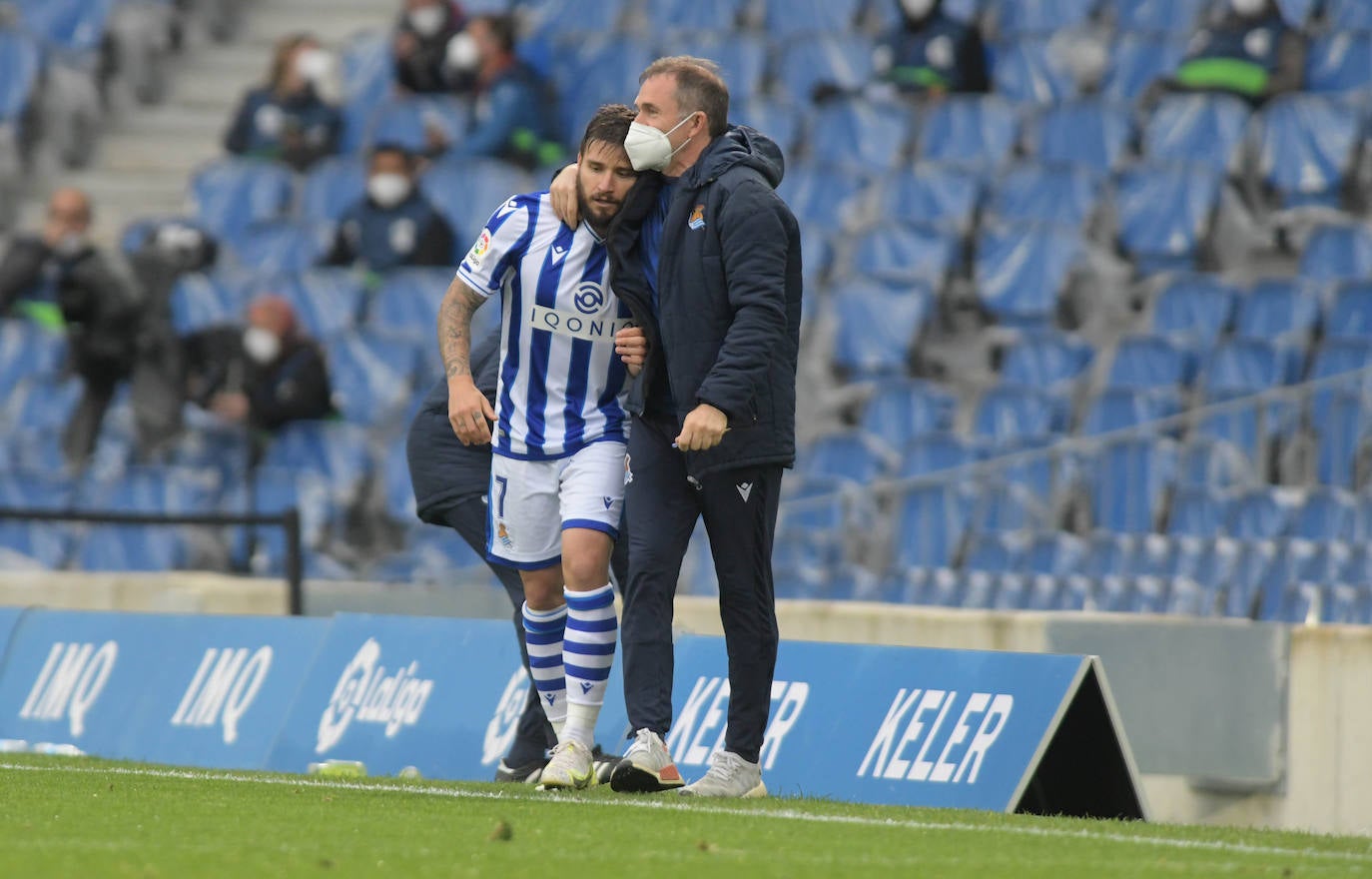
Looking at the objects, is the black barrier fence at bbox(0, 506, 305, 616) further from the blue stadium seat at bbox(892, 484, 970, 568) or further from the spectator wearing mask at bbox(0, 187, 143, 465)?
the spectator wearing mask at bbox(0, 187, 143, 465)

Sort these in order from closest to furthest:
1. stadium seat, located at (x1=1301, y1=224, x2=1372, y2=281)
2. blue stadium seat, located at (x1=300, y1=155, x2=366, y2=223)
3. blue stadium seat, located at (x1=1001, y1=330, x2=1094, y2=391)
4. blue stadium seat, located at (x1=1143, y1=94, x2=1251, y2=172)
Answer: stadium seat, located at (x1=1301, y1=224, x2=1372, y2=281), blue stadium seat, located at (x1=1001, y1=330, x2=1094, y2=391), blue stadium seat, located at (x1=1143, y1=94, x2=1251, y2=172), blue stadium seat, located at (x1=300, y1=155, x2=366, y2=223)

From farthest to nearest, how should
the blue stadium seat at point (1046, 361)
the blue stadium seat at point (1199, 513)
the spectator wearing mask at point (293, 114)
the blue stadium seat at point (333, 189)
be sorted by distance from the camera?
1. the spectator wearing mask at point (293, 114)
2. the blue stadium seat at point (333, 189)
3. the blue stadium seat at point (1046, 361)
4. the blue stadium seat at point (1199, 513)

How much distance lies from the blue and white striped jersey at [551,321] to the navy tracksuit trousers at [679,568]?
237 millimetres

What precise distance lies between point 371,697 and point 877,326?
484cm

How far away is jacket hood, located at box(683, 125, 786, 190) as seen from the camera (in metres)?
6.30

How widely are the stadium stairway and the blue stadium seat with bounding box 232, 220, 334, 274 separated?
2.59m

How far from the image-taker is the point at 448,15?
53.4ft

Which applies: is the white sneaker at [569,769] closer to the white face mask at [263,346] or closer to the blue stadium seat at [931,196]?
the blue stadium seat at [931,196]

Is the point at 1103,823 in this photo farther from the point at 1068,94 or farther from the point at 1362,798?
the point at 1068,94

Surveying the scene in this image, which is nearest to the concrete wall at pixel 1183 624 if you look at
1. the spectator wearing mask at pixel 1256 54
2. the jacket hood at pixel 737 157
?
the jacket hood at pixel 737 157

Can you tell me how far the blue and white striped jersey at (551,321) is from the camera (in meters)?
6.52

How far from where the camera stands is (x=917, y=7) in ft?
46.7

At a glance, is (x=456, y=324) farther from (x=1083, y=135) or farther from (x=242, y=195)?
(x=242, y=195)

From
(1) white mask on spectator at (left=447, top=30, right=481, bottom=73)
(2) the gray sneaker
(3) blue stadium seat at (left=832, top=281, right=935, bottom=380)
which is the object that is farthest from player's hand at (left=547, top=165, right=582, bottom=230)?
(1) white mask on spectator at (left=447, top=30, right=481, bottom=73)
